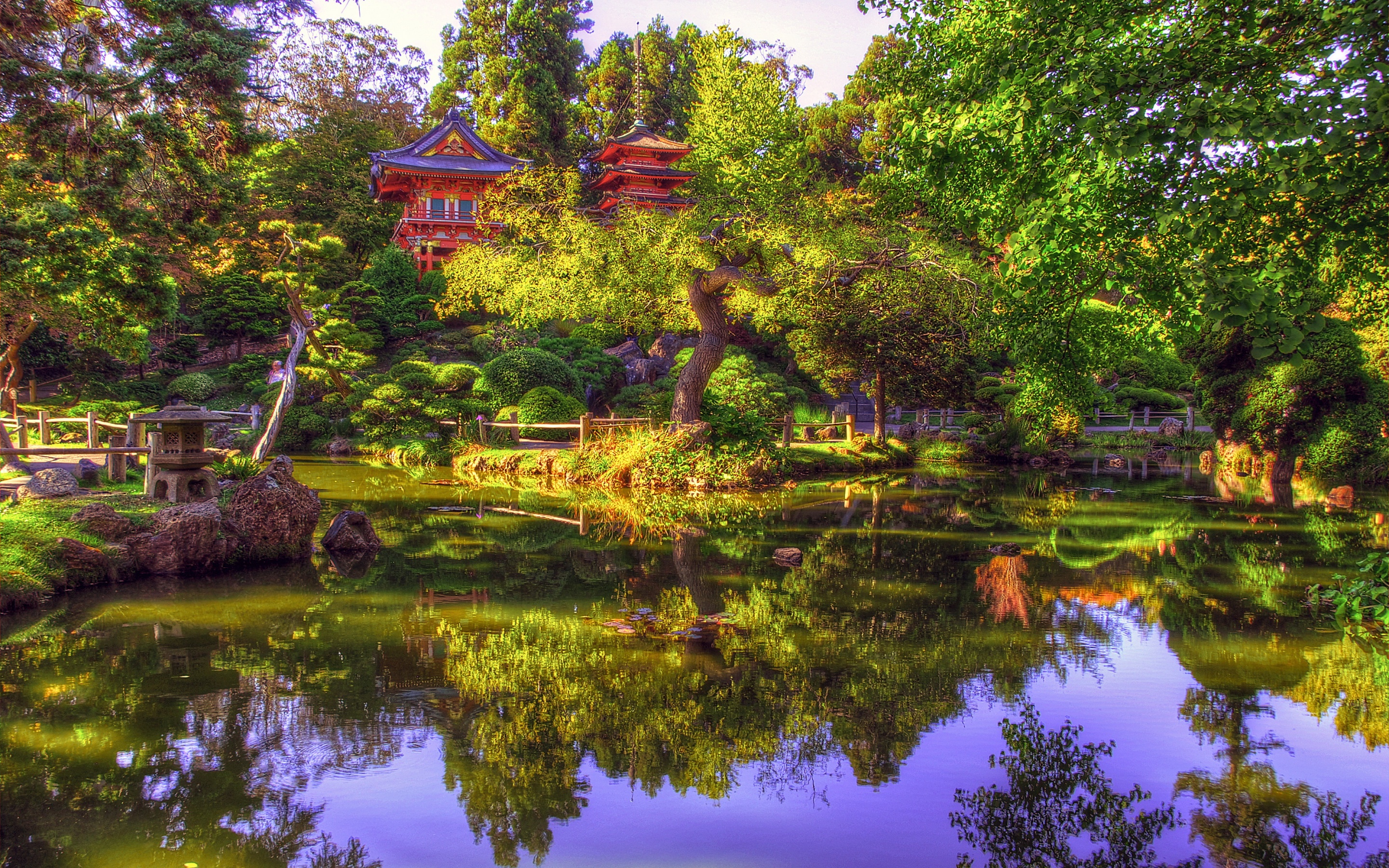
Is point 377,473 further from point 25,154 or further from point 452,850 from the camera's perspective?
point 452,850

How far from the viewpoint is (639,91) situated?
3684 centimetres

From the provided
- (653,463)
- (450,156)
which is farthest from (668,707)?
(450,156)

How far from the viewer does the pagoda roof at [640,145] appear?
3147cm

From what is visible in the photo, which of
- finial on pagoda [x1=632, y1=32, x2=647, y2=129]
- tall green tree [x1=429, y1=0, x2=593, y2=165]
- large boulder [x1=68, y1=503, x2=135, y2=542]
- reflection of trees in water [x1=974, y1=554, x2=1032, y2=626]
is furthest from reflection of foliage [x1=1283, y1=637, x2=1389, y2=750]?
tall green tree [x1=429, y1=0, x2=593, y2=165]

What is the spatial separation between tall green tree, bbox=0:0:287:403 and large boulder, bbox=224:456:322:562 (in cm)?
198

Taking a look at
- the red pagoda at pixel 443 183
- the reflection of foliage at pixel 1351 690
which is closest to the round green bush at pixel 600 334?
the red pagoda at pixel 443 183

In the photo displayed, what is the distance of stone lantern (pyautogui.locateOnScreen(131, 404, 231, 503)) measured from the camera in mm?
9344

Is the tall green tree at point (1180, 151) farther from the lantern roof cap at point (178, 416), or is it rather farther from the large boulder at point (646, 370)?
the large boulder at point (646, 370)

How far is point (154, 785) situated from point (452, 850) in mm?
1493

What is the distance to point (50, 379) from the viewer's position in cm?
2455

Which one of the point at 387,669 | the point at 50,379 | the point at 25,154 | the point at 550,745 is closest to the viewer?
the point at 550,745

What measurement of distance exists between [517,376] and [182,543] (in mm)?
12849

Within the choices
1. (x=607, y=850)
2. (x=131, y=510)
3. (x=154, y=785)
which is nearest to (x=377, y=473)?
(x=131, y=510)

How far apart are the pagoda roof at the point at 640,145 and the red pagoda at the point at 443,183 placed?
329 cm
